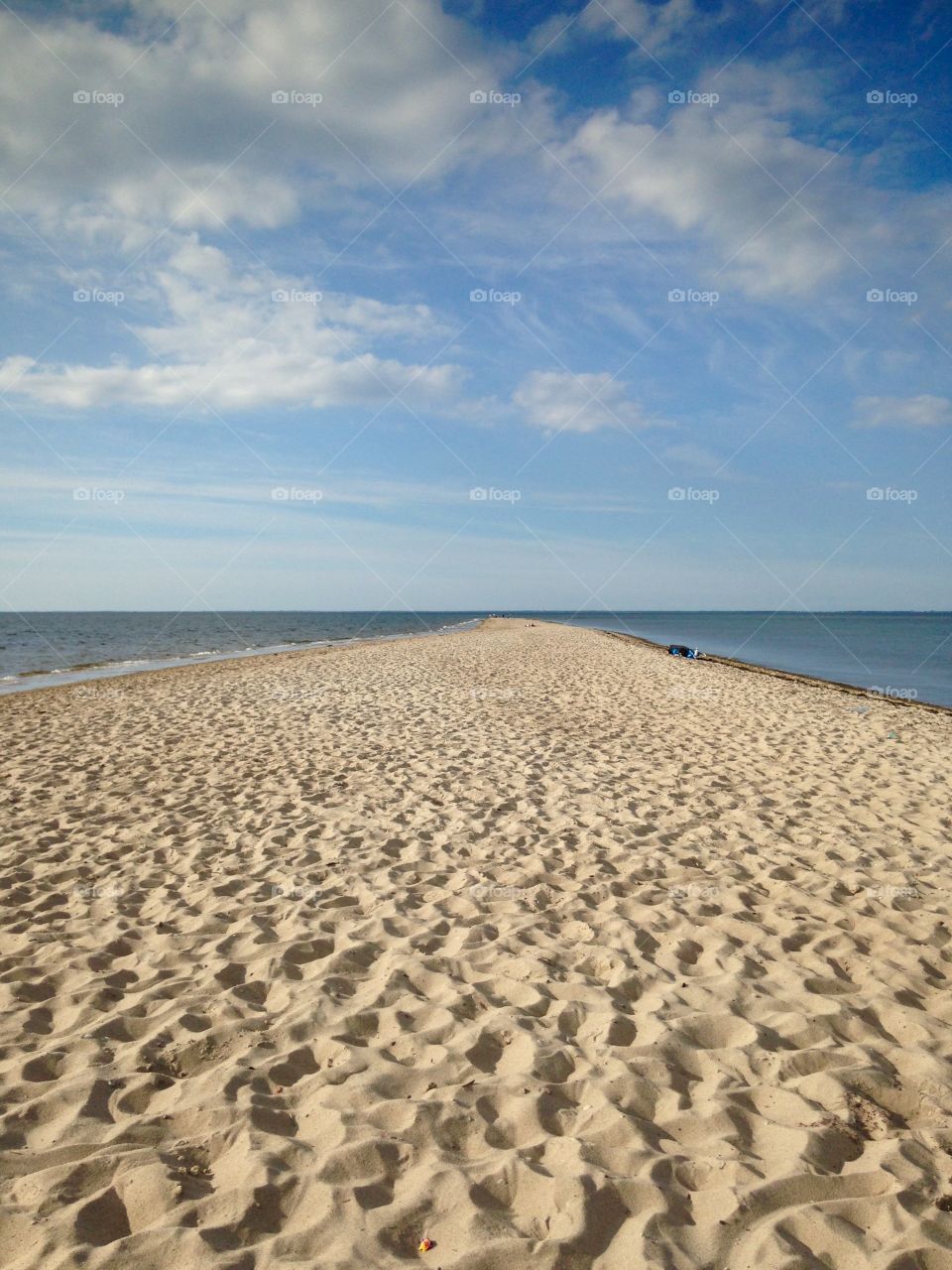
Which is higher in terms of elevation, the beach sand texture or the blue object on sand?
the blue object on sand

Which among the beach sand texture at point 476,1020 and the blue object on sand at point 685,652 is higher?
the blue object on sand at point 685,652

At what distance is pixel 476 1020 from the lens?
379cm

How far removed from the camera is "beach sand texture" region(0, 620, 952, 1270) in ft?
8.41

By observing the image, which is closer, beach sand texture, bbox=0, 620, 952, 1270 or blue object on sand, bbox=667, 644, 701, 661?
beach sand texture, bbox=0, 620, 952, 1270

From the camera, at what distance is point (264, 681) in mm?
18938

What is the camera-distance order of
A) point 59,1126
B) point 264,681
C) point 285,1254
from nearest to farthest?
1. point 285,1254
2. point 59,1126
3. point 264,681

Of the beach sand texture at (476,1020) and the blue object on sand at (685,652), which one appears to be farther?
the blue object on sand at (685,652)

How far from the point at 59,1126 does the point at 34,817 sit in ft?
16.0

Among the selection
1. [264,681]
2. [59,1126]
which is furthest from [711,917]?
[264,681]

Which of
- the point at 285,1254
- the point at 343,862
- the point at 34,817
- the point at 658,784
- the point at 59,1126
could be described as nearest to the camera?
the point at 285,1254

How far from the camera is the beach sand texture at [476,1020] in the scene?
256 cm

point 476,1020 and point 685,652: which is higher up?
point 685,652

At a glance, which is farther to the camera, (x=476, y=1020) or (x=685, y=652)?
(x=685, y=652)

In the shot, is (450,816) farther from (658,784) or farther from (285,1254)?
(285,1254)
